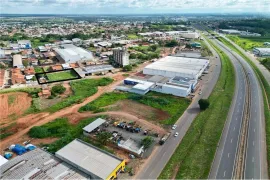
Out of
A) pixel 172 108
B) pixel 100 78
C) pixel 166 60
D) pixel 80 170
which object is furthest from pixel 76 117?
pixel 166 60

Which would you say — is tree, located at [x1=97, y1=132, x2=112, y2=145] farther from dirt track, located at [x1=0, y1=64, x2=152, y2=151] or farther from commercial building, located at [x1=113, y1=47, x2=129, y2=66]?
commercial building, located at [x1=113, y1=47, x2=129, y2=66]

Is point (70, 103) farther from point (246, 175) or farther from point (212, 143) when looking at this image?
point (246, 175)

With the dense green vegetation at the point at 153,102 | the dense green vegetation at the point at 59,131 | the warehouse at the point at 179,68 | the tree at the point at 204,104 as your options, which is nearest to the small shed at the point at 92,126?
the dense green vegetation at the point at 59,131

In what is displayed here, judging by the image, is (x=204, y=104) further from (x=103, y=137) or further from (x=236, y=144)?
(x=103, y=137)

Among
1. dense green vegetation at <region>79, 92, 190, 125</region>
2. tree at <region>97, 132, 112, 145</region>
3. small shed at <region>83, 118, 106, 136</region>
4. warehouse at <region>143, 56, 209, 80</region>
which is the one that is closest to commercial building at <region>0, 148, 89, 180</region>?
tree at <region>97, 132, 112, 145</region>

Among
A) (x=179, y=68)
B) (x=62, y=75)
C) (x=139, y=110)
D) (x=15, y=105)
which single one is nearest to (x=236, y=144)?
(x=139, y=110)

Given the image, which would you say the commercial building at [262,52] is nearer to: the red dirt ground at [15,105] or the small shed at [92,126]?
the small shed at [92,126]
